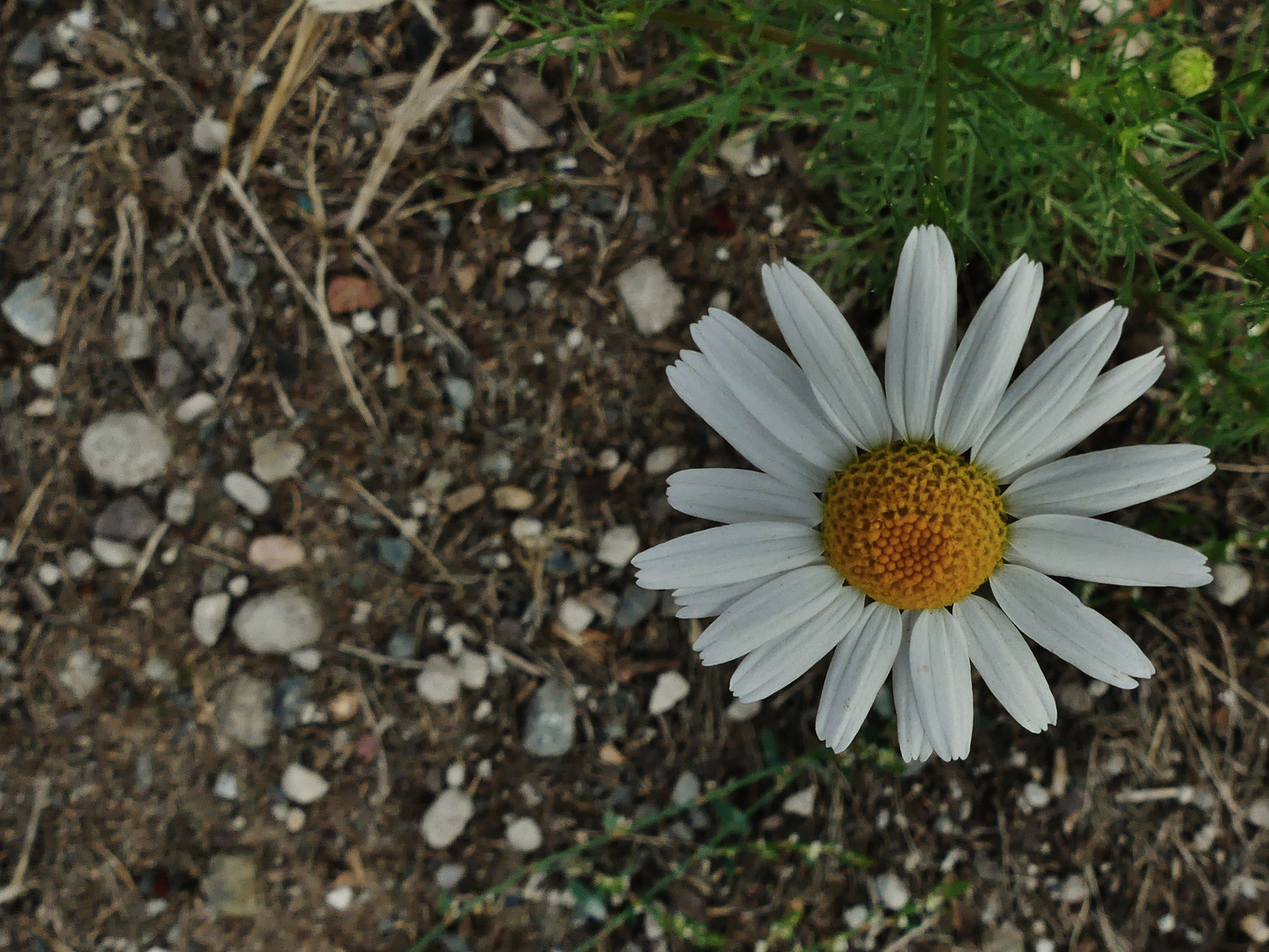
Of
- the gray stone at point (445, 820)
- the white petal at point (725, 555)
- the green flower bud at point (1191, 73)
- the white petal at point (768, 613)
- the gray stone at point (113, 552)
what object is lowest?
the gray stone at point (445, 820)

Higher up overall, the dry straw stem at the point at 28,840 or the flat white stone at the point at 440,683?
the flat white stone at the point at 440,683

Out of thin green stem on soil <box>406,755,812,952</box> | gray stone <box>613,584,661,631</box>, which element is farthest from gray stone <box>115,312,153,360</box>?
thin green stem on soil <box>406,755,812,952</box>

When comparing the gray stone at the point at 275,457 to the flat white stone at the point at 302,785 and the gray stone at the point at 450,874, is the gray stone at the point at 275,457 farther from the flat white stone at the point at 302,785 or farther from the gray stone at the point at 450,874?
the gray stone at the point at 450,874

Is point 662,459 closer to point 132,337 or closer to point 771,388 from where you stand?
point 771,388

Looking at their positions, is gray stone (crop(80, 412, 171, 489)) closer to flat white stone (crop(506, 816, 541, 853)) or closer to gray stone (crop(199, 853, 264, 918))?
gray stone (crop(199, 853, 264, 918))

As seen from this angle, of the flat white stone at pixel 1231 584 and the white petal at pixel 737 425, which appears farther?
the flat white stone at pixel 1231 584

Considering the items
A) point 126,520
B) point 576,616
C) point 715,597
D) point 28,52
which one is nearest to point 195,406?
point 126,520

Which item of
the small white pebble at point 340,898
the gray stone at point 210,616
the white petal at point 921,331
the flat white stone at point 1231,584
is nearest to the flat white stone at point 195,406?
the gray stone at point 210,616
